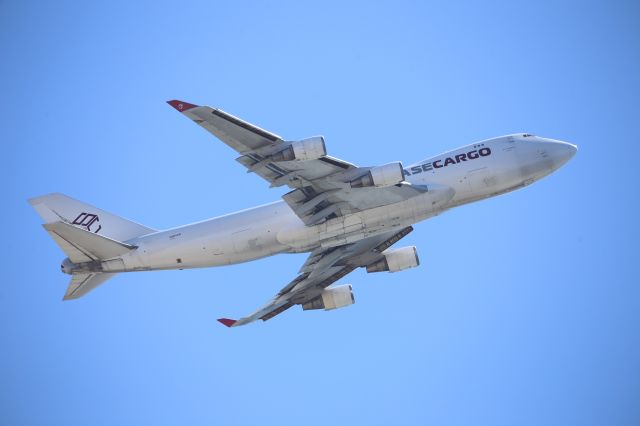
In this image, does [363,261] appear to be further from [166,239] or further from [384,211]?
[166,239]

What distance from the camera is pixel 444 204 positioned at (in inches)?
1847

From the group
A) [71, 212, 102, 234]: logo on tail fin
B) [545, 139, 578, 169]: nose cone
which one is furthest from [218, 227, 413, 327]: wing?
[71, 212, 102, 234]: logo on tail fin

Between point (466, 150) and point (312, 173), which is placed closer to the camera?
point (312, 173)

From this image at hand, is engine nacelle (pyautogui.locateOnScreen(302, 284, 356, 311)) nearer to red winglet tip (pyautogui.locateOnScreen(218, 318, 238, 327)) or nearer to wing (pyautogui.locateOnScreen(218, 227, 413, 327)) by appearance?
wing (pyautogui.locateOnScreen(218, 227, 413, 327))

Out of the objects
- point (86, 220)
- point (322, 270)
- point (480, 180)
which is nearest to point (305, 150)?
point (480, 180)

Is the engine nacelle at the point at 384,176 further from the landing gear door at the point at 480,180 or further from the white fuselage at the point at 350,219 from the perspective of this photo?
the landing gear door at the point at 480,180

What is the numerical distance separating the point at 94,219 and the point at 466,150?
75.7 ft

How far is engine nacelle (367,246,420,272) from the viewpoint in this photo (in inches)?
2131

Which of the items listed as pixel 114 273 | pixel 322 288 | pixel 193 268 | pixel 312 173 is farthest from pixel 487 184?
pixel 114 273

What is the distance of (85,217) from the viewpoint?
51.8 meters

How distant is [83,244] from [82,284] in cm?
327

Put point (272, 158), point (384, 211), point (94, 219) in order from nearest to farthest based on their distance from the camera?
point (272, 158) < point (384, 211) < point (94, 219)

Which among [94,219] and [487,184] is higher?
[94,219]

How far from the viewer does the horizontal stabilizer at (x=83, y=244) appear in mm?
45969
